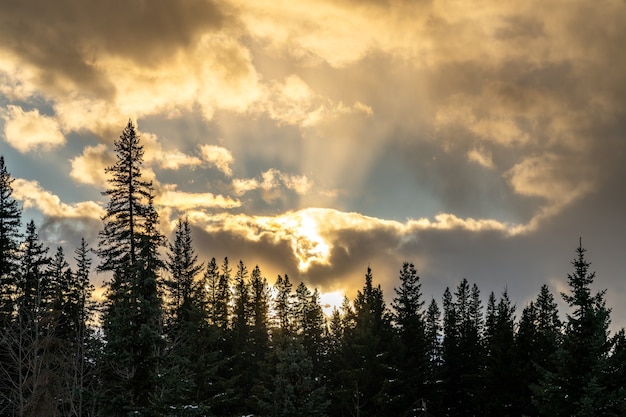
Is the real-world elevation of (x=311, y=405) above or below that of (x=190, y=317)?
below

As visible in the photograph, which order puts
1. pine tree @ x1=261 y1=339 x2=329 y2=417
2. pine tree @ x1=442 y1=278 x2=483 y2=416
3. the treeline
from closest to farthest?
the treeline → pine tree @ x1=261 y1=339 x2=329 y2=417 → pine tree @ x1=442 y1=278 x2=483 y2=416

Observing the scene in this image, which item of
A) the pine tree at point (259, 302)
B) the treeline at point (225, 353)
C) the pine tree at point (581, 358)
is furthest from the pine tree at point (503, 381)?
the pine tree at point (259, 302)

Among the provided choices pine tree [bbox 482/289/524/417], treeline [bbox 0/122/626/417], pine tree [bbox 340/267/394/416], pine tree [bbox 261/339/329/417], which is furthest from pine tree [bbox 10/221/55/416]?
pine tree [bbox 482/289/524/417]

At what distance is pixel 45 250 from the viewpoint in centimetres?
5159

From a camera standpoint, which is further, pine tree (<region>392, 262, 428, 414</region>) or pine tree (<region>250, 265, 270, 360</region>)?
pine tree (<region>250, 265, 270, 360</region>)

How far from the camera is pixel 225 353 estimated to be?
5091 cm

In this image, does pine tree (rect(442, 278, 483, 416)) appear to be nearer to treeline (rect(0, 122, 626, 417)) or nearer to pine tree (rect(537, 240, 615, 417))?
treeline (rect(0, 122, 626, 417))

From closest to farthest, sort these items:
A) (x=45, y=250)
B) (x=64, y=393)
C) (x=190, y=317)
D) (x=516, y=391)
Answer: (x=64, y=393) → (x=190, y=317) → (x=516, y=391) → (x=45, y=250)

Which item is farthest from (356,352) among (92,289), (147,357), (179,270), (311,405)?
(92,289)

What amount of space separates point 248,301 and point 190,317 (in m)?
45.2

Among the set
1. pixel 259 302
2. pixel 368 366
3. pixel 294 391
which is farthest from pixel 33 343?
pixel 259 302

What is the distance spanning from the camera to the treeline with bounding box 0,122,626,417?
19.5m

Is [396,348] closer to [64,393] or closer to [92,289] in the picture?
[64,393]

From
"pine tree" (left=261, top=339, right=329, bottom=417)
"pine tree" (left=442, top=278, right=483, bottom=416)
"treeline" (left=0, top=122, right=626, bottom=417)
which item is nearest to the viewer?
"treeline" (left=0, top=122, right=626, bottom=417)
